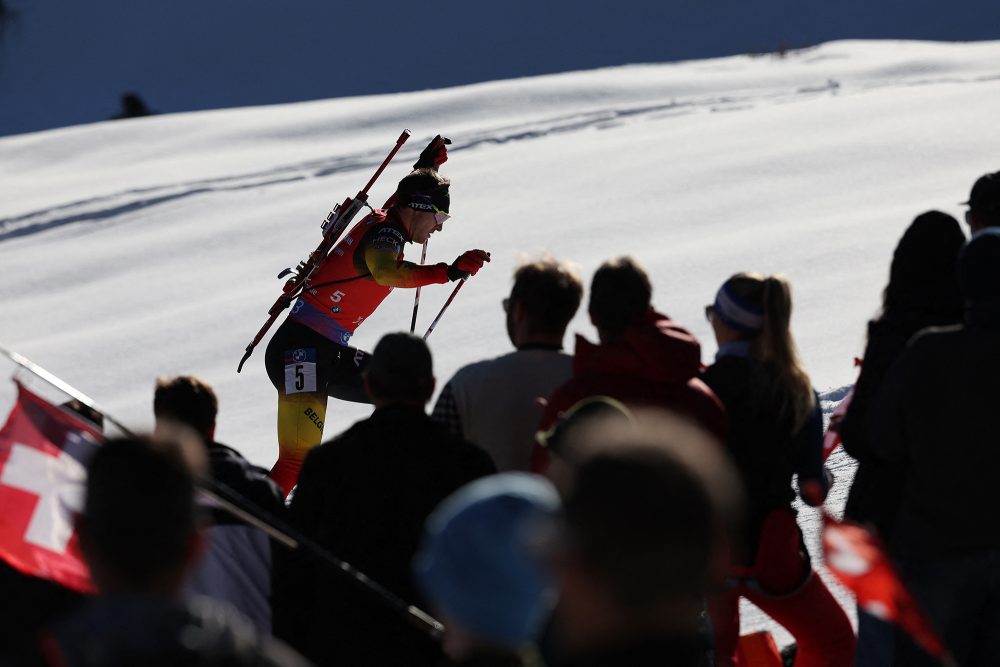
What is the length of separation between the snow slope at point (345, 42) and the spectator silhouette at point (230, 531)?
30721 mm

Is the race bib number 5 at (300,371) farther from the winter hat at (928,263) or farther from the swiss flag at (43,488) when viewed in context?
the winter hat at (928,263)

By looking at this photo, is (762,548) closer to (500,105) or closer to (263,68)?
(500,105)

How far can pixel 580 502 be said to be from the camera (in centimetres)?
158

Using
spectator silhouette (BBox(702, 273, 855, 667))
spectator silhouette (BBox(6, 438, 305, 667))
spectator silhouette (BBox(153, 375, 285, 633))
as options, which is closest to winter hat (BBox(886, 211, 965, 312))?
spectator silhouette (BBox(702, 273, 855, 667))

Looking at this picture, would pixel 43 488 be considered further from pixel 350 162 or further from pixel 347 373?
pixel 350 162

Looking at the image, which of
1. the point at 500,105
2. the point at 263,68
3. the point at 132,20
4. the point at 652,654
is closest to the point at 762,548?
the point at 652,654

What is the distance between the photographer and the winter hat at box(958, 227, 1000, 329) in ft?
9.25

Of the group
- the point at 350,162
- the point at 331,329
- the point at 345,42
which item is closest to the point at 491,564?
the point at 331,329

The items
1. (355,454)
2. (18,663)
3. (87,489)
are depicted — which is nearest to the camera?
(87,489)

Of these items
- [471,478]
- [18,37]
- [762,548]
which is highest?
[18,37]

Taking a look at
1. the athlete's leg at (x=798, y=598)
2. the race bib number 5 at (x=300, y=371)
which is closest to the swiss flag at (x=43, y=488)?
the athlete's leg at (x=798, y=598)

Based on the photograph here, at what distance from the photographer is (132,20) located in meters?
38.2

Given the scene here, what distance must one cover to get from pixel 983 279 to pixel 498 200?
28.2 feet

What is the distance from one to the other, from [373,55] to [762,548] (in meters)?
34.1
